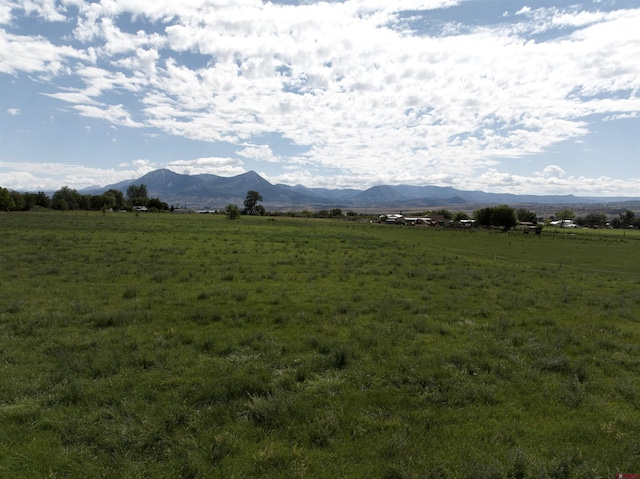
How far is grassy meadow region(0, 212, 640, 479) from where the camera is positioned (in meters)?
5.36

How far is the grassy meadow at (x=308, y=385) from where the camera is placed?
211 inches

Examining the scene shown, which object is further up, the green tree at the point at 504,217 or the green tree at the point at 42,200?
the green tree at the point at 42,200

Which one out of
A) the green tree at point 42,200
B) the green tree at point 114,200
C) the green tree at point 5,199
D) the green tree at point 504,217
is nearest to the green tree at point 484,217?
the green tree at point 504,217

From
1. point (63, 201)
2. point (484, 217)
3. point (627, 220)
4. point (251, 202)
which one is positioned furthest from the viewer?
point (627, 220)

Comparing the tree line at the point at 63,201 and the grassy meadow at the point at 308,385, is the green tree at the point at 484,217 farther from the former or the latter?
the tree line at the point at 63,201

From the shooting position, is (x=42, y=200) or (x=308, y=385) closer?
(x=308, y=385)

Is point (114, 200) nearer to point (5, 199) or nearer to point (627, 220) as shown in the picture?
point (5, 199)

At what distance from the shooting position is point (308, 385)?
24.8 feet

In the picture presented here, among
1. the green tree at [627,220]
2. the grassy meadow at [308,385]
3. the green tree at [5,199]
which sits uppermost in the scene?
the green tree at [5,199]

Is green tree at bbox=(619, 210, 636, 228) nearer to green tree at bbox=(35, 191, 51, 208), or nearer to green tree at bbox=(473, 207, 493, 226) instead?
green tree at bbox=(473, 207, 493, 226)

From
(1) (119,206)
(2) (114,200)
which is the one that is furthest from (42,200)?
(1) (119,206)

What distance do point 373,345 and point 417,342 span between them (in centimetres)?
136

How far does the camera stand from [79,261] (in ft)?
72.7

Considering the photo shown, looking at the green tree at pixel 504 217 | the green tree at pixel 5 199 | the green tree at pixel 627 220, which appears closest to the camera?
the green tree at pixel 5 199
